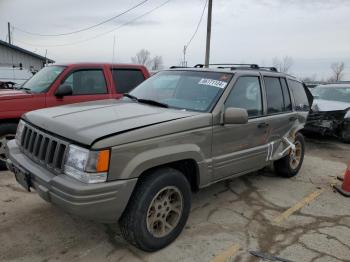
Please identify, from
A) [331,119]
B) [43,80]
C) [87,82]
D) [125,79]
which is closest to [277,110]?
[125,79]

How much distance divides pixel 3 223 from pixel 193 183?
217 cm

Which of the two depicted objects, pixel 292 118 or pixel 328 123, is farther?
pixel 328 123

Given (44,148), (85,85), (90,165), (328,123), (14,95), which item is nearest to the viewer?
(90,165)

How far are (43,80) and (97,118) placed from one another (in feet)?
11.3

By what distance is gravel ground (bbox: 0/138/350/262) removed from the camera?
11.3 feet

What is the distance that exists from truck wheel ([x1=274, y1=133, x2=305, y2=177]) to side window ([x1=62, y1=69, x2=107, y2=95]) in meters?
3.44

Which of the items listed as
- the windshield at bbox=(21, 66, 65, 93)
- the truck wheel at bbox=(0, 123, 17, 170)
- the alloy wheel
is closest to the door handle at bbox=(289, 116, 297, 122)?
the alloy wheel

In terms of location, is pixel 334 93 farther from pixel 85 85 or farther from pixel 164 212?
pixel 164 212

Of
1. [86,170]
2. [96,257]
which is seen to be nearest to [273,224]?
[96,257]

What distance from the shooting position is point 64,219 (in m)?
4.05

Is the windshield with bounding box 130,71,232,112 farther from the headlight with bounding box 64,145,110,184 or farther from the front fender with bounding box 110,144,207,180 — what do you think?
the headlight with bounding box 64,145,110,184

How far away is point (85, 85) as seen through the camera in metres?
6.52

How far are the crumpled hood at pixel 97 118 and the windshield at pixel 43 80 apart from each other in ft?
7.65

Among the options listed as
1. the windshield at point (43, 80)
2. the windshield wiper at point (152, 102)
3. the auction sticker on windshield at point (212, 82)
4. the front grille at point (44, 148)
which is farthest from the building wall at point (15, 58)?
the auction sticker on windshield at point (212, 82)
